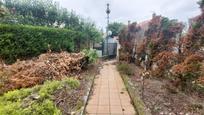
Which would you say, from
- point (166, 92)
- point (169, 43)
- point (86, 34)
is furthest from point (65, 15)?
point (166, 92)

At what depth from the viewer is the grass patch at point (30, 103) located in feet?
17.3

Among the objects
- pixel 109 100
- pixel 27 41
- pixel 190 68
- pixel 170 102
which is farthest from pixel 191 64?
pixel 27 41

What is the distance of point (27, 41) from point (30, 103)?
28.4 ft

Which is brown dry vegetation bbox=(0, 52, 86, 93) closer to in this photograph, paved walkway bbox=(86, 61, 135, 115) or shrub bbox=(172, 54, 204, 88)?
paved walkway bbox=(86, 61, 135, 115)

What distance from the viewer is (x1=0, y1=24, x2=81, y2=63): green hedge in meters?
12.1

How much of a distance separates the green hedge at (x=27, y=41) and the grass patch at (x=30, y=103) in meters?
5.75

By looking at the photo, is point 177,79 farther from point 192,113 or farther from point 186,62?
point 192,113

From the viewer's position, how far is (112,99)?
286 inches

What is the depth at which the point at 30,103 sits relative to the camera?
571 cm

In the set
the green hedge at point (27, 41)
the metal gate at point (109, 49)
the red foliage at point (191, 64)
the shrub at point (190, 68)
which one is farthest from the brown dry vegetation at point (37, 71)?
the metal gate at point (109, 49)

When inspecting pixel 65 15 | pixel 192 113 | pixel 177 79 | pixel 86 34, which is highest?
pixel 65 15

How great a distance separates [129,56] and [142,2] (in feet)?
13.5

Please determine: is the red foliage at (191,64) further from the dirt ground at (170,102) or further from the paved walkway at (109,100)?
the paved walkway at (109,100)

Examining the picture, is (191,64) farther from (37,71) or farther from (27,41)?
(27,41)
